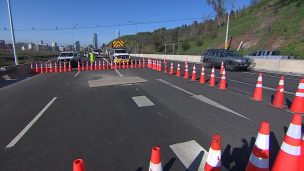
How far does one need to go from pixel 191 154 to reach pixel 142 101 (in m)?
4.44

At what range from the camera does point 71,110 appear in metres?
7.49

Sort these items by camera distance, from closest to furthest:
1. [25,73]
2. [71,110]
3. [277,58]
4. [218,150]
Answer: [218,150] → [71,110] → [25,73] → [277,58]

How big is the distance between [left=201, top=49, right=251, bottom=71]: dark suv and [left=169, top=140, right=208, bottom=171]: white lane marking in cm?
1616

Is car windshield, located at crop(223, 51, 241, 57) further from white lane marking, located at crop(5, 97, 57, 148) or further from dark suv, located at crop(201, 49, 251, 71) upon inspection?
white lane marking, located at crop(5, 97, 57, 148)

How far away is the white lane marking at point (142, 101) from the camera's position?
316 inches

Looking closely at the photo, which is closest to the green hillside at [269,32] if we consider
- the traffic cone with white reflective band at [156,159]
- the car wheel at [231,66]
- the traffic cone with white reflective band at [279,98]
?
the car wheel at [231,66]

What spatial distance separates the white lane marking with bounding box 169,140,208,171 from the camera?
12.8ft

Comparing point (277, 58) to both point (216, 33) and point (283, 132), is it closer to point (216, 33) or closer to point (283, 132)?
point (283, 132)

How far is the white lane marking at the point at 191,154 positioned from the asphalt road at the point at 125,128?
0.11 ft

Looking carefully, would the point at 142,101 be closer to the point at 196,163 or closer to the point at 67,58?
the point at 196,163

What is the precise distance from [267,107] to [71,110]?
6.17 m

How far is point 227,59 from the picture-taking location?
2036 cm

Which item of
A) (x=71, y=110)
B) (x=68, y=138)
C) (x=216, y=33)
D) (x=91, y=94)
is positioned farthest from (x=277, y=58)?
(x=216, y=33)

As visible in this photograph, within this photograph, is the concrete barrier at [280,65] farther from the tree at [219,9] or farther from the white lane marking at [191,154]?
the tree at [219,9]
